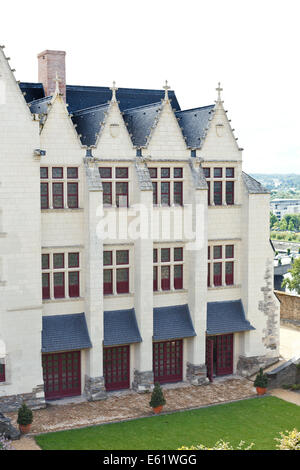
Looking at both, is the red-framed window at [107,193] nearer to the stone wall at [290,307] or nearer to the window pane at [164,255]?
the window pane at [164,255]

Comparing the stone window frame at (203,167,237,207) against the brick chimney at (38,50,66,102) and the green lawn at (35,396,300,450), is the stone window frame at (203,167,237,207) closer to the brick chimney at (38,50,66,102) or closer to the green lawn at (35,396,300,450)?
the brick chimney at (38,50,66,102)

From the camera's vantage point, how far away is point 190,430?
92.5 ft

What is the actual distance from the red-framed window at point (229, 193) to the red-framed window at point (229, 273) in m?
3.48

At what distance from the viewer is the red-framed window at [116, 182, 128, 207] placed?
33.3 m

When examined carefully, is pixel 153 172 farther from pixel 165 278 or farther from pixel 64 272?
pixel 64 272

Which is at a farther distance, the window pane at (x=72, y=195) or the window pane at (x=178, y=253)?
the window pane at (x=178, y=253)

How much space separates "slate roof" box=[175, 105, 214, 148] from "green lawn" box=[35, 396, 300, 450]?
14.5 m

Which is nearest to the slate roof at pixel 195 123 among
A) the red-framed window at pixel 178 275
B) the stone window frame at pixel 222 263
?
the stone window frame at pixel 222 263

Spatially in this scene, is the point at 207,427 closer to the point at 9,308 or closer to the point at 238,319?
the point at 238,319

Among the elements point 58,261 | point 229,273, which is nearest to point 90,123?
point 58,261

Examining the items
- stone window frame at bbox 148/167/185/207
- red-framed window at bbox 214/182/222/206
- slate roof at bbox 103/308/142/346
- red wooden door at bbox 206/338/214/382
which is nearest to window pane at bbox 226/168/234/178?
red-framed window at bbox 214/182/222/206

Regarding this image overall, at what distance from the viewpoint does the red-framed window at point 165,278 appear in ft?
114

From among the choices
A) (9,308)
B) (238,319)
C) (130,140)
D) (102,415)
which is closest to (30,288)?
(9,308)

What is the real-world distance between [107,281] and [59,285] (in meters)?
2.60
